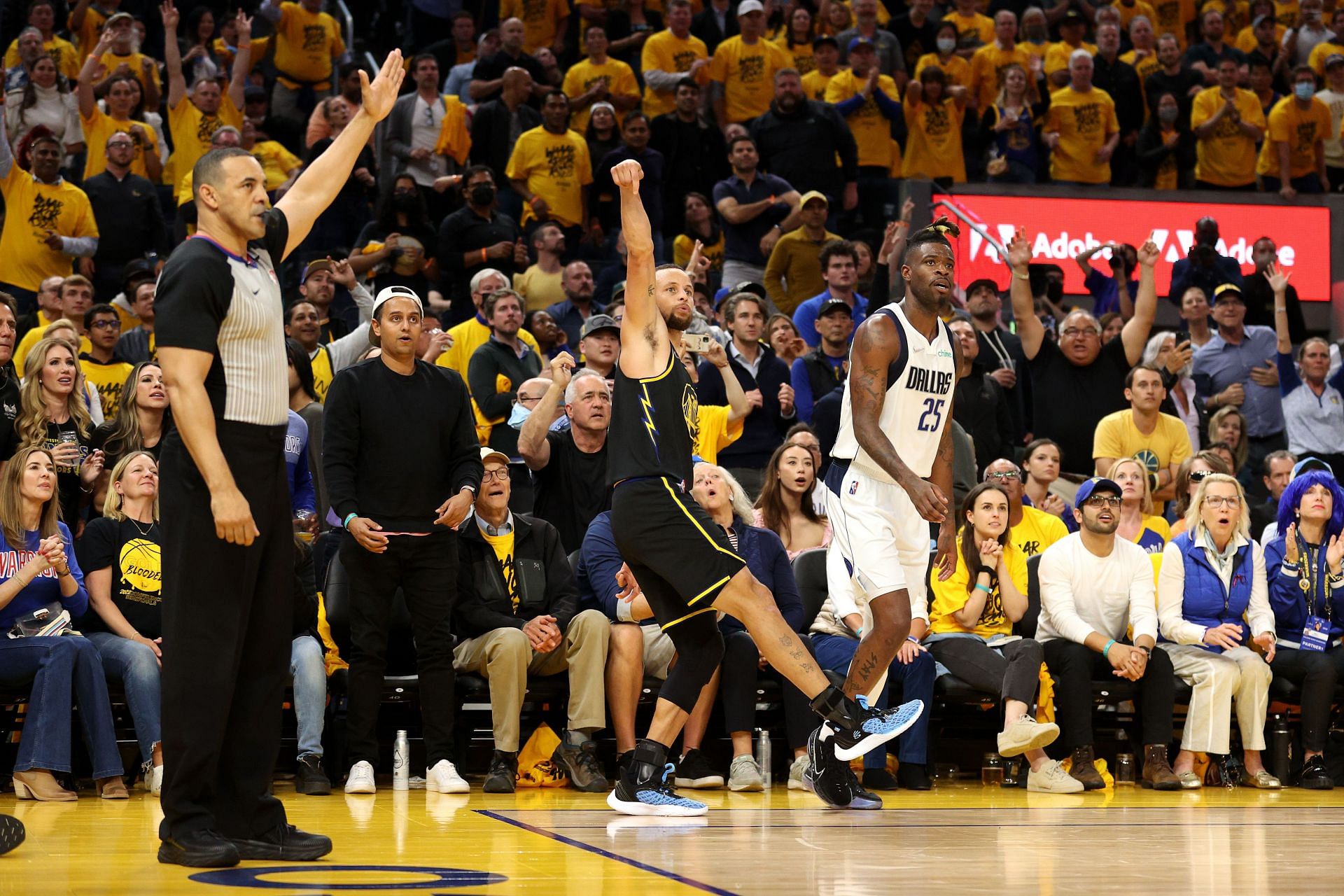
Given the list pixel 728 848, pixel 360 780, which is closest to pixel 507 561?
pixel 360 780

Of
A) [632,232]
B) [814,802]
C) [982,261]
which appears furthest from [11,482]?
[982,261]

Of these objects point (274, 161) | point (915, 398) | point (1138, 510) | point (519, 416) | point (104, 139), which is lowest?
point (1138, 510)

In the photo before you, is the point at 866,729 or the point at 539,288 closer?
the point at 866,729

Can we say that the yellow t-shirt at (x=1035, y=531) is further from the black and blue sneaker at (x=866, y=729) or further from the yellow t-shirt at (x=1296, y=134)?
the yellow t-shirt at (x=1296, y=134)

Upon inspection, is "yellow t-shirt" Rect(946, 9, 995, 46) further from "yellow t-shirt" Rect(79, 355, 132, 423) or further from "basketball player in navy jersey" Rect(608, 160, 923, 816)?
"basketball player in navy jersey" Rect(608, 160, 923, 816)

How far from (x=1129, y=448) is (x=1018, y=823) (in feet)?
16.4

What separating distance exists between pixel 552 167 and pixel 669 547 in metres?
8.94

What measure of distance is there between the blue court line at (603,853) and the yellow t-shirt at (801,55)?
11673 mm

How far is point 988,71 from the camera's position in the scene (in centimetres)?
1722

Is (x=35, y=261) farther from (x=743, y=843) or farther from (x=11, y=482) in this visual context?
(x=743, y=843)

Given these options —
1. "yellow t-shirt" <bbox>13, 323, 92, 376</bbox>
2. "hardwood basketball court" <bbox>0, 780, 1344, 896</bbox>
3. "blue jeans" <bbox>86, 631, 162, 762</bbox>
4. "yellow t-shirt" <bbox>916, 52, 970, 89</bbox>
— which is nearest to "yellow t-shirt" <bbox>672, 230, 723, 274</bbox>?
"yellow t-shirt" <bbox>916, 52, 970, 89</bbox>

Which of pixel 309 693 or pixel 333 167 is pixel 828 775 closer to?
pixel 309 693

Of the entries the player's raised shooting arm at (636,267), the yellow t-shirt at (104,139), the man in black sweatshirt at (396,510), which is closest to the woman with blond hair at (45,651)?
the man in black sweatshirt at (396,510)

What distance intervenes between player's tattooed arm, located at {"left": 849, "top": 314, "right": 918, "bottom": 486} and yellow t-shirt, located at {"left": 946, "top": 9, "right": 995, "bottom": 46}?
11.8 m
